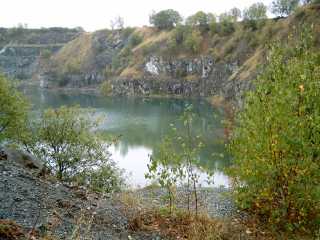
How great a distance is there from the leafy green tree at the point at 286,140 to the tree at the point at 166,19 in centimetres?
15636

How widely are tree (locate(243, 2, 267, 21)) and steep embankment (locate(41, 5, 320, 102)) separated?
3.69 meters

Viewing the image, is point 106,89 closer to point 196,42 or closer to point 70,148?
point 196,42

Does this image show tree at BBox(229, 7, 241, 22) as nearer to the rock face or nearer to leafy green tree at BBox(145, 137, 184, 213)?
the rock face

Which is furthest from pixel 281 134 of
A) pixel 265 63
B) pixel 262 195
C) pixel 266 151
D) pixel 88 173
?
pixel 88 173

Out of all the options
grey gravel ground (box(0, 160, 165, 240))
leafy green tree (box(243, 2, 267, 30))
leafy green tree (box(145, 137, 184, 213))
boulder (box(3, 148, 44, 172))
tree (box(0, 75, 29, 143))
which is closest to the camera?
grey gravel ground (box(0, 160, 165, 240))

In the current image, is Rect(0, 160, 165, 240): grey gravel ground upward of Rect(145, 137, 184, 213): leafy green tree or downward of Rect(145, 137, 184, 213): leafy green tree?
downward

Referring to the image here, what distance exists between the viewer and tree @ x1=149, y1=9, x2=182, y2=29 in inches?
6555

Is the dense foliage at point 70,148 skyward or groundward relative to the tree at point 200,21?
groundward

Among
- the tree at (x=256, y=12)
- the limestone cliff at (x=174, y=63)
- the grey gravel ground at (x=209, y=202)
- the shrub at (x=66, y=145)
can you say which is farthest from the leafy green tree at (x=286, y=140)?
the tree at (x=256, y=12)

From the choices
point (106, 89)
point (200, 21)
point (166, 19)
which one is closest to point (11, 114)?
point (106, 89)

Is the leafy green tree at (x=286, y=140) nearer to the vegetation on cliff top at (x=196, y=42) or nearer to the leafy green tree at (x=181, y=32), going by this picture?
the vegetation on cliff top at (x=196, y=42)

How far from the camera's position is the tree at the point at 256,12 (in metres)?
127

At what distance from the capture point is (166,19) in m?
168

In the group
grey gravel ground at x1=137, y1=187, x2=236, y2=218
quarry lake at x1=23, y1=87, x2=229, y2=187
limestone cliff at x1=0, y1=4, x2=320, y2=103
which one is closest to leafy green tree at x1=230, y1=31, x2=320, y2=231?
grey gravel ground at x1=137, y1=187, x2=236, y2=218
